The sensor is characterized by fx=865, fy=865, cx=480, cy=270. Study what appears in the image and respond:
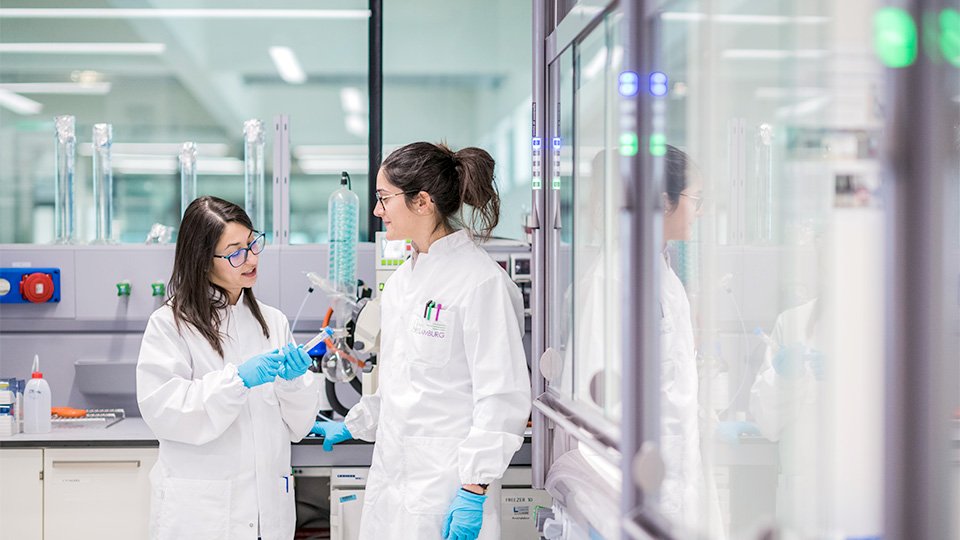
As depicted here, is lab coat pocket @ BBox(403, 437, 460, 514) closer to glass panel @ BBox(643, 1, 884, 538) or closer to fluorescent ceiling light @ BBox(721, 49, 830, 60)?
glass panel @ BBox(643, 1, 884, 538)

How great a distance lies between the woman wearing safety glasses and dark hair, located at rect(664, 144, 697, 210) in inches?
36.8

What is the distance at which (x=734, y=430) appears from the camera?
222cm

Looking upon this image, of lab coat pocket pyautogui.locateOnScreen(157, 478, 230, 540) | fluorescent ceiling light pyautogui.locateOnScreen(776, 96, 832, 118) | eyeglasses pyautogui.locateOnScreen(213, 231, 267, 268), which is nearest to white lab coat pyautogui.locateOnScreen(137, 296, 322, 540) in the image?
lab coat pocket pyautogui.locateOnScreen(157, 478, 230, 540)

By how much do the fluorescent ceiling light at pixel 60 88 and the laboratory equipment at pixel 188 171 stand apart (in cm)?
204

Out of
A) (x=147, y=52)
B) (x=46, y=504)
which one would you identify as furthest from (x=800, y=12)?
(x=147, y=52)

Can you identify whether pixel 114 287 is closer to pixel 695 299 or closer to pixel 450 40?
pixel 695 299

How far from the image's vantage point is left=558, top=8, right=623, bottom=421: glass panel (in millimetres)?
1644

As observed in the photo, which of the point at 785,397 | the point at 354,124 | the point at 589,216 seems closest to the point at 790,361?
the point at 785,397

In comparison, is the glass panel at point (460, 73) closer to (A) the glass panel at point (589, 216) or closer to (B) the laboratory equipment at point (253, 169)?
(B) the laboratory equipment at point (253, 169)

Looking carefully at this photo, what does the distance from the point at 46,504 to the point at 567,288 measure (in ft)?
5.43

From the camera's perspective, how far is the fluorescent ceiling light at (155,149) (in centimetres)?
422

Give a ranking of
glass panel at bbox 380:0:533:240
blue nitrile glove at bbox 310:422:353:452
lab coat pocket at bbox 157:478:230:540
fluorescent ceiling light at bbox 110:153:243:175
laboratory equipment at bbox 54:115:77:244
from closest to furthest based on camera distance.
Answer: lab coat pocket at bbox 157:478:230:540, blue nitrile glove at bbox 310:422:353:452, laboratory equipment at bbox 54:115:77:244, fluorescent ceiling light at bbox 110:153:243:175, glass panel at bbox 380:0:533:240

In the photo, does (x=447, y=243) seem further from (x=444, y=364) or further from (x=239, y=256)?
(x=239, y=256)

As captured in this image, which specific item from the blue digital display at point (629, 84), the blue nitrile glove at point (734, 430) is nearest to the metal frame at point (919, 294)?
the blue digital display at point (629, 84)
